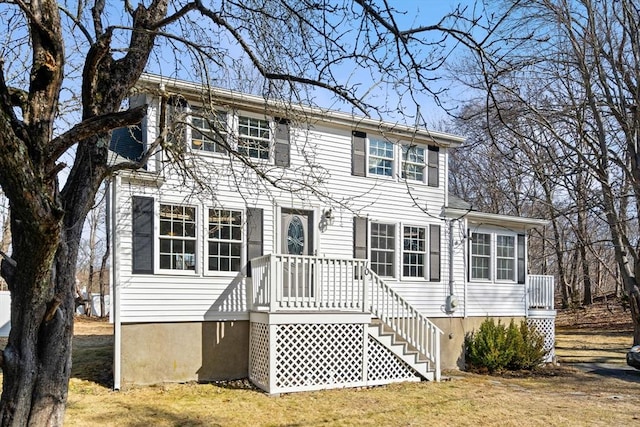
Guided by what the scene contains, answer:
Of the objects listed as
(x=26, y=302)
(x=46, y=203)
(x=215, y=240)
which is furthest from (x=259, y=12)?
(x=215, y=240)

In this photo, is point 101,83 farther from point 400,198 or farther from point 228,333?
point 400,198

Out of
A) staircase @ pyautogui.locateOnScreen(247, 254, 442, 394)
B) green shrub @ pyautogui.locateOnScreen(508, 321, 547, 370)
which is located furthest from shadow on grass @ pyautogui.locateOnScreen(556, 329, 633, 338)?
staircase @ pyautogui.locateOnScreen(247, 254, 442, 394)

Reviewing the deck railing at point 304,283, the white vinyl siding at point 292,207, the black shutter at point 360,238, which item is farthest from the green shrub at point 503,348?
the deck railing at point 304,283

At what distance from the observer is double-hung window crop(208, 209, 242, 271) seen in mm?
10219

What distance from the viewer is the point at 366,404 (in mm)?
8766

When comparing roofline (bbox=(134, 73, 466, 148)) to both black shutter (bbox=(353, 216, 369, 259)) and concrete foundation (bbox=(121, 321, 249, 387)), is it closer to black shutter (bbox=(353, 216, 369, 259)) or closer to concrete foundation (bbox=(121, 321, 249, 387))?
black shutter (bbox=(353, 216, 369, 259))

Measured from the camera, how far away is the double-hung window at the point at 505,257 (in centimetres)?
1397

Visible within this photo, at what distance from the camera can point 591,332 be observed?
72.8ft

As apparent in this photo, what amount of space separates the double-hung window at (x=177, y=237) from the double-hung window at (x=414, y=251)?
4.87m

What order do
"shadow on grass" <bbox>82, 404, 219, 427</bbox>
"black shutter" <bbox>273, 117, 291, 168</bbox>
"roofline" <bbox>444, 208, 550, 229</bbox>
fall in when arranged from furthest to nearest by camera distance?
"roofline" <bbox>444, 208, 550, 229</bbox>
"black shutter" <bbox>273, 117, 291, 168</bbox>
"shadow on grass" <bbox>82, 404, 219, 427</bbox>

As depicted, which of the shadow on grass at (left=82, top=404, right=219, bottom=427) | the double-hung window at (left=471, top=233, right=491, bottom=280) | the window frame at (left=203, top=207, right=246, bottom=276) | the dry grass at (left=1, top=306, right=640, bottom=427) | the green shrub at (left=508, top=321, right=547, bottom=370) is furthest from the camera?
the double-hung window at (left=471, top=233, right=491, bottom=280)

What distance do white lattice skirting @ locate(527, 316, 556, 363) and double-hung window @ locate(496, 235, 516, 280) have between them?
4.04ft

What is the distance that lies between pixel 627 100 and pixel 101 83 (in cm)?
1348

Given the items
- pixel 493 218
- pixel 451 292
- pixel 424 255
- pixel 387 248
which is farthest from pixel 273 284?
pixel 493 218
